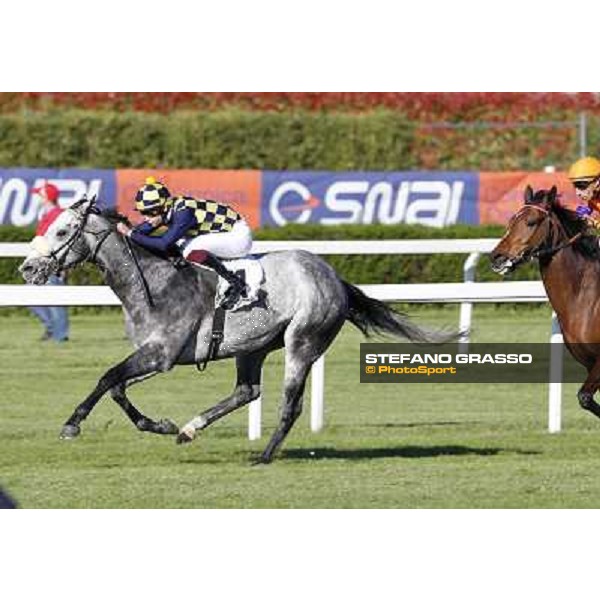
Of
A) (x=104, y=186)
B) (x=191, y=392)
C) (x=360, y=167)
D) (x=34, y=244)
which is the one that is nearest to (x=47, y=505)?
(x=34, y=244)

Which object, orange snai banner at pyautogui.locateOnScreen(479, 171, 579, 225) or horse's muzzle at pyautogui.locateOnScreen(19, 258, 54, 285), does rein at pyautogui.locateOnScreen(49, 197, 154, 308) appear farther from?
orange snai banner at pyautogui.locateOnScreen(479, 171, 579, 225)

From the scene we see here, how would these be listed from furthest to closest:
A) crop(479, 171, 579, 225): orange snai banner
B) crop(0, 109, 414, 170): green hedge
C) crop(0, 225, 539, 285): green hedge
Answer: crop(0, 109, 414, 170): green hedge
crop(479, 171, 579, 225): orange snai banner
crop(0, 225, 539, 285): green hedge

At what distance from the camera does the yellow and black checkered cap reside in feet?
28.4

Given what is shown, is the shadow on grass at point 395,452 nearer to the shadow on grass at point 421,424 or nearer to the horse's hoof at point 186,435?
the horse's hoof at point 186,435

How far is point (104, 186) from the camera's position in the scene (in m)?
17.9

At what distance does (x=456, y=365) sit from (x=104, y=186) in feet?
29.1

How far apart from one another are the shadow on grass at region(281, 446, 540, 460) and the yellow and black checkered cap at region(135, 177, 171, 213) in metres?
1.37

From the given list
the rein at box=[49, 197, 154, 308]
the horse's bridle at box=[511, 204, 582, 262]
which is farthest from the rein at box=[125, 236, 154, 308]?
the horse's bridle at box=[511, 204, 582, 262]

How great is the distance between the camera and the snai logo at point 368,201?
59.3 feet

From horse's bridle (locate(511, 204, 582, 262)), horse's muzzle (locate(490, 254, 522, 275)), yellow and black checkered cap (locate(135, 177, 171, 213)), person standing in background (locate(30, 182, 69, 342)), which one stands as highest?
yellow and black checkered cap (locate(135, 177, 171, 213))

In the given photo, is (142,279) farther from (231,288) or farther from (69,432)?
(69,432)

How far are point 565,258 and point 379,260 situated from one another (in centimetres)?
755

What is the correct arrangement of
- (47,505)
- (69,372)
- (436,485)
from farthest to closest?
1. (69,372)
2. (436,485)
3. (47,505)

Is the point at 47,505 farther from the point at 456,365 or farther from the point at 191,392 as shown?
the point at 191,392
